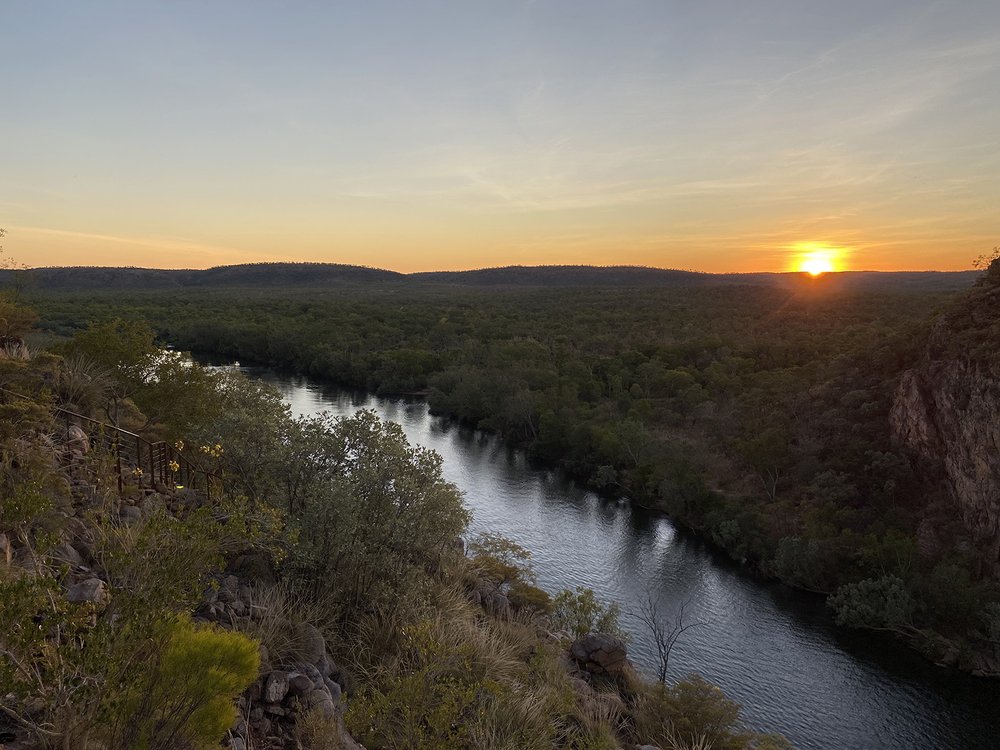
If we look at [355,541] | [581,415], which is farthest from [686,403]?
[355,541]

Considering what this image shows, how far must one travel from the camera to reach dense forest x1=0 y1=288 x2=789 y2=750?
5266 millimetres

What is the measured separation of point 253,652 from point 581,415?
4448cm

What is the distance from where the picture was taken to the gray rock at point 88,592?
6.89 metres

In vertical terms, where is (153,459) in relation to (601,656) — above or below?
above

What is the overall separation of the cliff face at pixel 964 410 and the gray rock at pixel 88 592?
3242 centimetres

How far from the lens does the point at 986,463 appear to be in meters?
29.0

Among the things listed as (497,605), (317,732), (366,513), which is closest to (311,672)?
(317,732)

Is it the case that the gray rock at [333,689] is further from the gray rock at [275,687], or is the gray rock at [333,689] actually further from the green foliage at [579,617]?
the green foliage at [579,617]

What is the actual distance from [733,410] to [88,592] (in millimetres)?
46906

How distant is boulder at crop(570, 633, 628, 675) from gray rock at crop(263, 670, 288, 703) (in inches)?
317

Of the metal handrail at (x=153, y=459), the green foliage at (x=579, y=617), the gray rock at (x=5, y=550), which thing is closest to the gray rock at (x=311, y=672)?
the gray rock at (x=5, y=550)

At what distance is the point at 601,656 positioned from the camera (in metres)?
14.1

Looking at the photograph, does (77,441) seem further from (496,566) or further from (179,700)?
(496,566)

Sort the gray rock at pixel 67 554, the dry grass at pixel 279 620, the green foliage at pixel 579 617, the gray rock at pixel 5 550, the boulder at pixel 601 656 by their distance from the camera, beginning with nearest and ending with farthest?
the gray rock at pixel 5 550
the gray rock at pixel 67 554
the dry grass at pixel 279 620
the boulder at pixel 601 656
the green foliage at pixel 579 617
